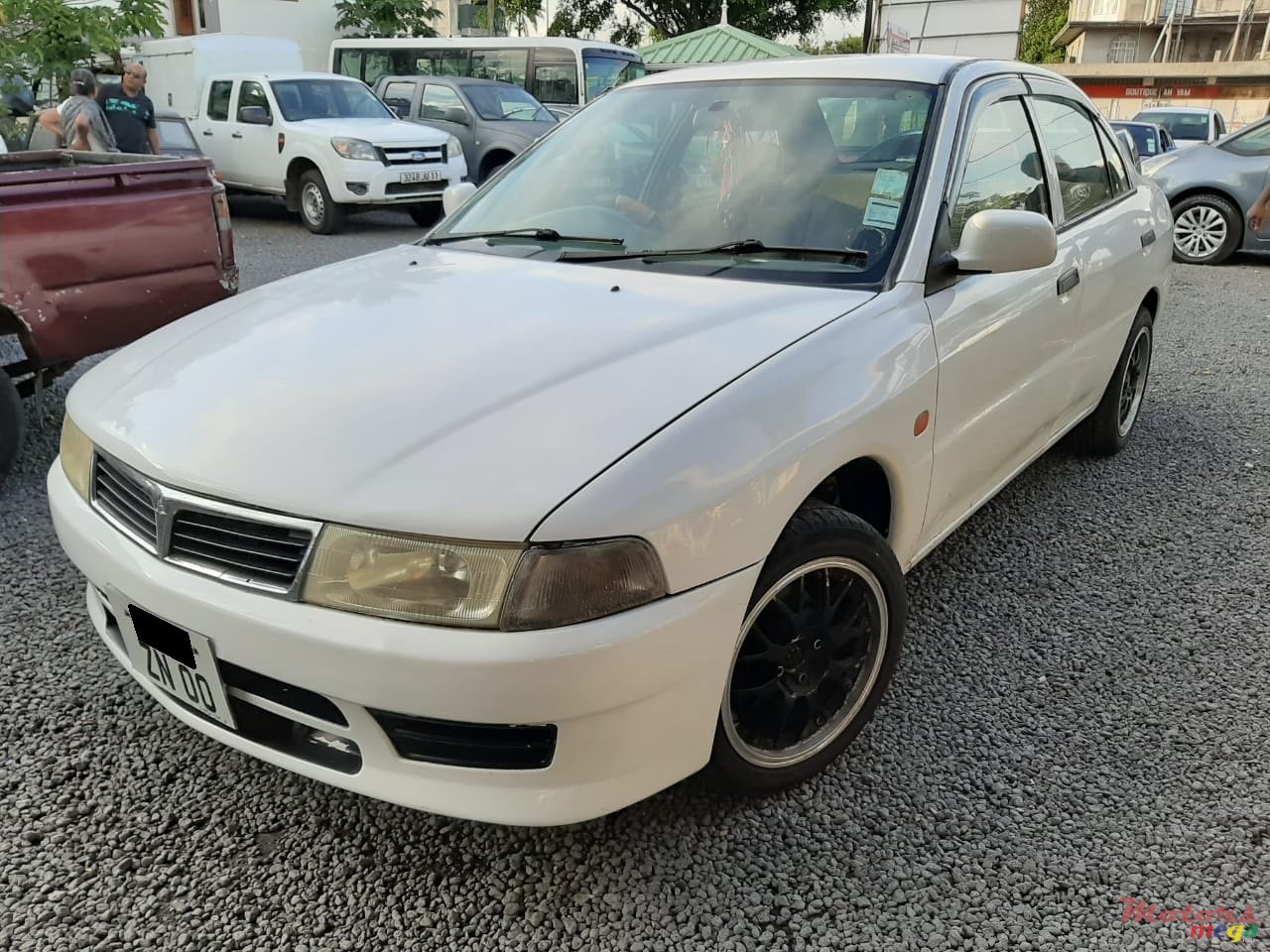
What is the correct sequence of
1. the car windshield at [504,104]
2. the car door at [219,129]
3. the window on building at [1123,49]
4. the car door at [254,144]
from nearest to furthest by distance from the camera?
the car door at [254,144]
the car door at [219,129]
the car windshield at [504,104]
the window on building at [1123,49]

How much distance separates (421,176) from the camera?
441 inches

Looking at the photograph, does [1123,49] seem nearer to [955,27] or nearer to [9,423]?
[955,27]

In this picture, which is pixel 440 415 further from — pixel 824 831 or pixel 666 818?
pixel 824 831

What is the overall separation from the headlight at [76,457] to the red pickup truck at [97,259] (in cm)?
176

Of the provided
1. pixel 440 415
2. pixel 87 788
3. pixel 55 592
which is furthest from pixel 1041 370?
pixel 55 592

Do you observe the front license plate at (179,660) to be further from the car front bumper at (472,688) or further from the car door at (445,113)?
the car door at (445,113)

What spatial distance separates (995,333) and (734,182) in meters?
0.86

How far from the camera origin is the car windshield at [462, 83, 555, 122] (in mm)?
13289

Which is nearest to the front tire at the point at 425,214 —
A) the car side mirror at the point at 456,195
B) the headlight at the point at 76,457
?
the car side mirror at the point at 456,195

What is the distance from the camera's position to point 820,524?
2.12 m

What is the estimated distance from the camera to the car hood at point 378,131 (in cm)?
1112

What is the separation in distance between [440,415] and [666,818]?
1033 millimetres

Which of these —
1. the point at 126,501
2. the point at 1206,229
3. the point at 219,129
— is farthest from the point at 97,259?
the point at 1206,229

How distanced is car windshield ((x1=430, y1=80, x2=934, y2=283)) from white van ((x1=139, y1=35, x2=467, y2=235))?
756 centimetres
